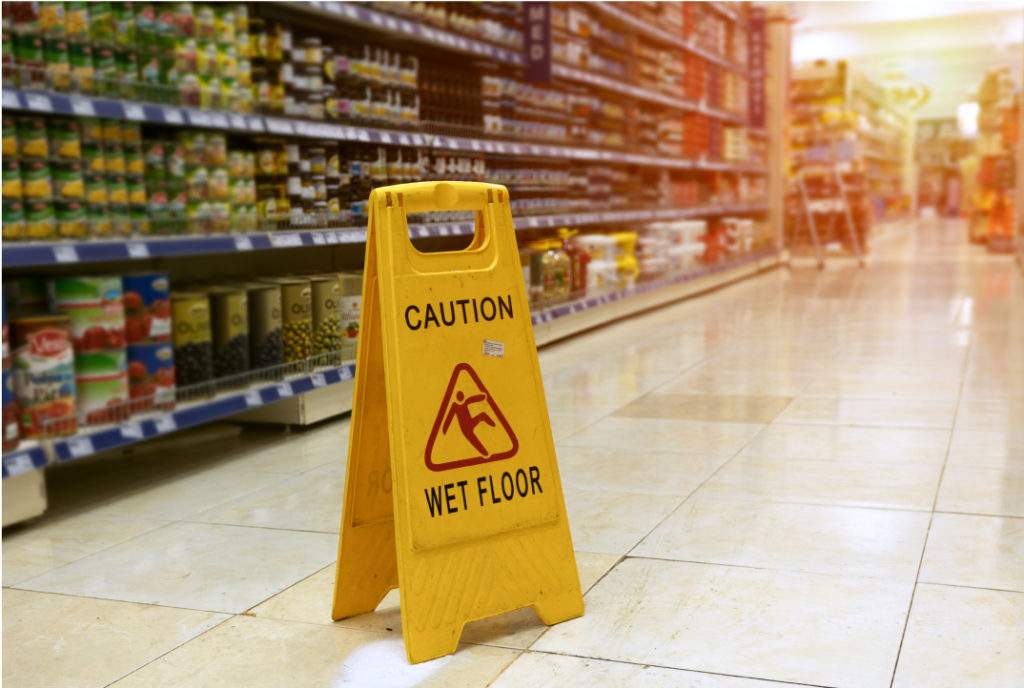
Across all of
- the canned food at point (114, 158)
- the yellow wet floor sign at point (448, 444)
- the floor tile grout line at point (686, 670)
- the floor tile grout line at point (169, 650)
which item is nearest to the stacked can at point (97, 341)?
the canned food at point (114, 158)

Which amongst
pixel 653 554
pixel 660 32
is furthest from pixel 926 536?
pixel 660 32

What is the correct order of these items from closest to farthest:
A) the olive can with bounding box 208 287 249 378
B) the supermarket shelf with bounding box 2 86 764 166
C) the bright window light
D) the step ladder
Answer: the supermarket shelf with bounding box 2 86 764 166, the olive can with bounding box 208 287 249 378, the step ladder, the bright window light

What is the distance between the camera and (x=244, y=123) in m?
3.66

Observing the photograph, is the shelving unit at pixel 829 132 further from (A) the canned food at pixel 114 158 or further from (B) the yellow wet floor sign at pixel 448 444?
(B) the yellow wet floor sign at pixel 448 444

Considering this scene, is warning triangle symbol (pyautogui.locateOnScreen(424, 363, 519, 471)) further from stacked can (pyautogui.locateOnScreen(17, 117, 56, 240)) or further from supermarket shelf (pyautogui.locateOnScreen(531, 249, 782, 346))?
supermarket shelf (pyautogui.locateOnScreen(531, 249, 782, 346))

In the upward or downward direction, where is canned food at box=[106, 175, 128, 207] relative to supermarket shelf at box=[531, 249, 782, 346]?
upward

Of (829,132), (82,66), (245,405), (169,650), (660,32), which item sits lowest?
(169,650)

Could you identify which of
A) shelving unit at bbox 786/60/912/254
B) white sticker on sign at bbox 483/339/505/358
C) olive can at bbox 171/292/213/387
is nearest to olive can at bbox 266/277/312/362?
olive can at bbox 171/292/213/387

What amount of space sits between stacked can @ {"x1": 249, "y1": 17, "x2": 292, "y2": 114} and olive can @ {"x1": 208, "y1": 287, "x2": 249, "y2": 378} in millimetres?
812

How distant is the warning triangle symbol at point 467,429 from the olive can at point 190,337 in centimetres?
164

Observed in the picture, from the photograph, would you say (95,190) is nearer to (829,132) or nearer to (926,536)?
(926,536)

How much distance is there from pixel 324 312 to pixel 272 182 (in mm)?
544

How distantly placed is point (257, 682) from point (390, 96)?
132 inches

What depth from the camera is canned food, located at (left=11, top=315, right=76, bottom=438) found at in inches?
113
